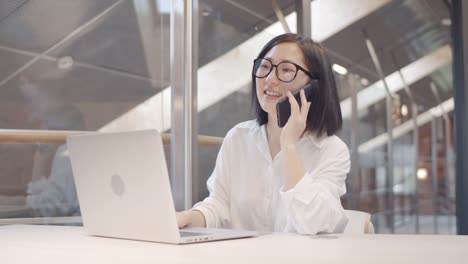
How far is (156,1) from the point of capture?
4105 millimetres

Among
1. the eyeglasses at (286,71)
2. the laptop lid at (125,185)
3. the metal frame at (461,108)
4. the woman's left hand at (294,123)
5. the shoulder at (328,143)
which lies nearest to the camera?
the laptop lid at (125,185)

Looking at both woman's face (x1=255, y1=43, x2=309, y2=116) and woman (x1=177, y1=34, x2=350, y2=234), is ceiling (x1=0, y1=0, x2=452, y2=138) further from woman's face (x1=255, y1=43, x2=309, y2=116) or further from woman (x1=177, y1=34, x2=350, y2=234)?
woman's face (x1=255, y1=43, x2=309, y2=116)

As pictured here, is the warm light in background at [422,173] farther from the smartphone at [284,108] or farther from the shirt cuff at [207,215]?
the shirt cuff at [207,215]

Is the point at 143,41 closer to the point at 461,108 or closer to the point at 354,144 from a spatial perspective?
the point at 354,144

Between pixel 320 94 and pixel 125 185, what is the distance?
42.4 inches

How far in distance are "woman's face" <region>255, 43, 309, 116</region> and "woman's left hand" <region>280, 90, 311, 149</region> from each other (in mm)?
148

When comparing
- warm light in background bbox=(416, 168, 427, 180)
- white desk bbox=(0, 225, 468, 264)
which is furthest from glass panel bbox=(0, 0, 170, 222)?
warm light in background bbox=(416, 168, 427, 180)

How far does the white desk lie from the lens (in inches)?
57.5

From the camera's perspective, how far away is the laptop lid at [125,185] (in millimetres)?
1744

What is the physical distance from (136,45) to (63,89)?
1.99 feet

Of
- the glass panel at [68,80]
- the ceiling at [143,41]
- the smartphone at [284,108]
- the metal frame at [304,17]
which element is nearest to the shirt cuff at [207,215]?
the smartphone at [284,108]

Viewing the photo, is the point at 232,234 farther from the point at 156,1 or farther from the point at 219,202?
the point at 156,1

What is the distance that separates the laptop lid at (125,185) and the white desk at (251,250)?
0.05 metres

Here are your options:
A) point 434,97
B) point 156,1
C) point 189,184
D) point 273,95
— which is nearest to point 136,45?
point 156,1
